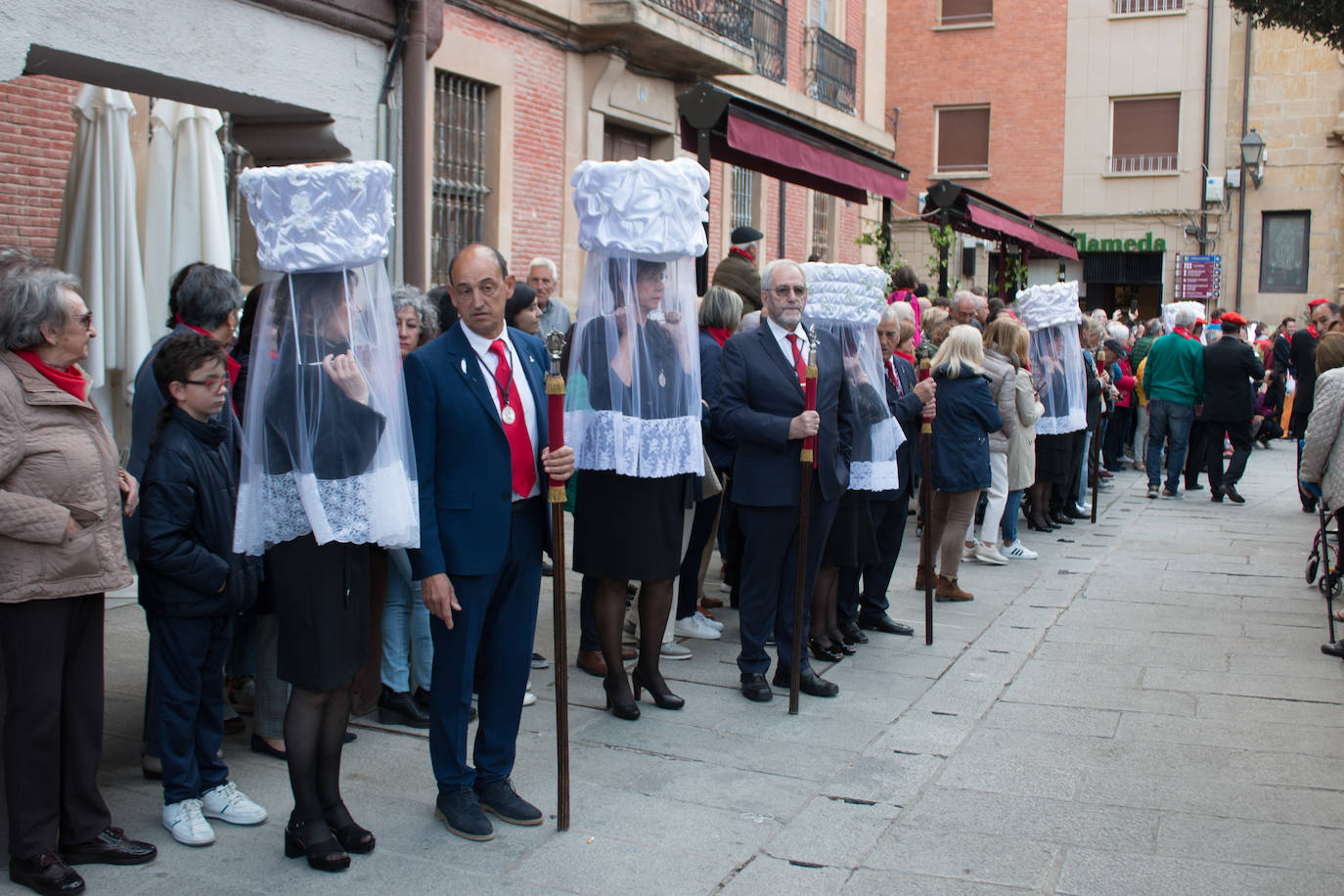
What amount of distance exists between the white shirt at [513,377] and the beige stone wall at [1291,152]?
27142 mm

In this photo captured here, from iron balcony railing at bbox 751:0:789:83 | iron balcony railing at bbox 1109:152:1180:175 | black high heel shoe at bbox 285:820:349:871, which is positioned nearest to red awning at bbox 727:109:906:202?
black high heel shoe at bbox 285:820:349:871

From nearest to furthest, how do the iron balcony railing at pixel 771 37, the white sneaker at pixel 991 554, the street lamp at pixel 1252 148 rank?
the white sneaker at pixel 991 554 < the iron balcony railing at pixel 771 37 < the street lamp at pixel 1252 148

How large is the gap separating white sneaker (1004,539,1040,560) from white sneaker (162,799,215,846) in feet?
24.7

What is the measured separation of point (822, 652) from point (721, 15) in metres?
12.1

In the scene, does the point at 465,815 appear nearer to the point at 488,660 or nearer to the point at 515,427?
the point at 488,660

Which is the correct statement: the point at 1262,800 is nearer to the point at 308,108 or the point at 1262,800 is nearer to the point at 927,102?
the point at 308,108

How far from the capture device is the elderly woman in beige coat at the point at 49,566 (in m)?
3.92

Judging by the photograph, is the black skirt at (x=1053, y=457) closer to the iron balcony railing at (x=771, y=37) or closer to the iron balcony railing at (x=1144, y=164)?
the iron balcony railing at (x=771, y=37)

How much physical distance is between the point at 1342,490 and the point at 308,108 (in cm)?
632

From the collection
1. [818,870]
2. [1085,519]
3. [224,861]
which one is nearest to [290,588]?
[224,861]

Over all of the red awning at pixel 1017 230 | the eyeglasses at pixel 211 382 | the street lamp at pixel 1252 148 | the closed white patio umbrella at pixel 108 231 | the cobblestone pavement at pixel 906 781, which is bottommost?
the cobblestone pavement at pixel 906 781

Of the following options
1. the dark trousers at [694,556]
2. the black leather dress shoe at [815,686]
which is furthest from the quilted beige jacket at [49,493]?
the dark trousers at [694,556]

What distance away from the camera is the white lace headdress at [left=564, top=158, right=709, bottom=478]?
523 cm

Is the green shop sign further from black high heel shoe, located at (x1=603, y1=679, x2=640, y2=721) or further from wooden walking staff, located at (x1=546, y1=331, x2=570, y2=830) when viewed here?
wooden walking staff, located at (x1=546, y1=331, x2=570, y2=830)
